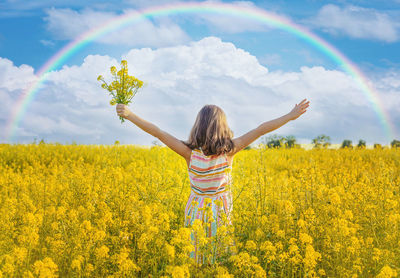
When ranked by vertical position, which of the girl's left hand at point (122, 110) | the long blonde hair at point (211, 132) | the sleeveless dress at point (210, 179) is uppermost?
the girl's left hand at point (122, 110)

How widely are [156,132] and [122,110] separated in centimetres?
47

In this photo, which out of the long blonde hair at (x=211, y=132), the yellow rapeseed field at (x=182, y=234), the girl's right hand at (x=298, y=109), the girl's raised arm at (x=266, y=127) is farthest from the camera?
the girl's right hand at (x=298, y=109)

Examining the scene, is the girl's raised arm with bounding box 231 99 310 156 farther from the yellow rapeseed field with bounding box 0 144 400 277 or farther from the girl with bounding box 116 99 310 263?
the yellow rapeseed field with bounding box 0 144 400 277

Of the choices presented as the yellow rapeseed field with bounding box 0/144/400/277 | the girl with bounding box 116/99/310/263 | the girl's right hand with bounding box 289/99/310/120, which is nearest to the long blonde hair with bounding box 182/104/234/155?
the girl with bounding box 116/99/310/263

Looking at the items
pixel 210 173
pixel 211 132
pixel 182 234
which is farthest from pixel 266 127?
pixel 182 234

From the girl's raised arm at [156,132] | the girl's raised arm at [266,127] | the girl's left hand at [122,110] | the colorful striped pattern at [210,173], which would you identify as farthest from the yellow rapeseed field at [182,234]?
the girl's left hand at [122,110]

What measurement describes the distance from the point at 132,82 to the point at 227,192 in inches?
67.8

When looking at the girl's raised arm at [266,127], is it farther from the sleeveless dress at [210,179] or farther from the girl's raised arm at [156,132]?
the girl's raised arm at [156,132]

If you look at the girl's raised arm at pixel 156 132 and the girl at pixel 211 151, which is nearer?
the girl at pixel 211 151

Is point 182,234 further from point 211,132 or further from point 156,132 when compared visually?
point 156,132

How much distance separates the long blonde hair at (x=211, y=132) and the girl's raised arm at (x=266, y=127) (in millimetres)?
104

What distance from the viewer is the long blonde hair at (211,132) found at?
3.56 m

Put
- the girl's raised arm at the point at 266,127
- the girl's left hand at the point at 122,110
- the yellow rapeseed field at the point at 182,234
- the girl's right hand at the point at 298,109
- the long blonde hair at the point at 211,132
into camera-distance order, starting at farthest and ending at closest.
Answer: the girl's right hand at the point at 298,109 < the girl's left hand at the point at 122,110 < the girl's raised arm at the point at 266,127 < the long blonde hair at the point at 211,132 < the yellow rapeseed field at the point at 182,234

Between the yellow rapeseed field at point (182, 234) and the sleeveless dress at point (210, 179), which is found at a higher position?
the sleeveless dress at point (210, 179)
